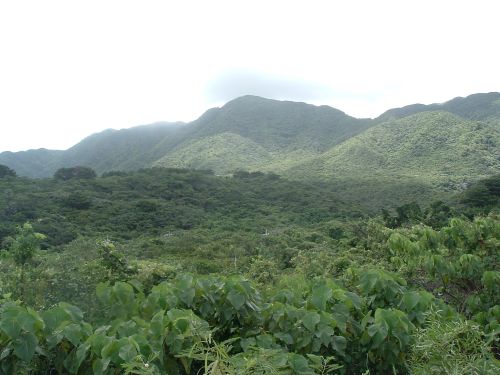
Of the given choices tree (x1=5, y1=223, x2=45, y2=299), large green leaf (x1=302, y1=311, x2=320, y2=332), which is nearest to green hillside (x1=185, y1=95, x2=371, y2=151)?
tree (x1=5, y1=223, x2=45, y2=299)

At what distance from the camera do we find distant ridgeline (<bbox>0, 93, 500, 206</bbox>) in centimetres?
5375

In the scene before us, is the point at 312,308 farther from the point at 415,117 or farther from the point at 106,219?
the point at 415,117

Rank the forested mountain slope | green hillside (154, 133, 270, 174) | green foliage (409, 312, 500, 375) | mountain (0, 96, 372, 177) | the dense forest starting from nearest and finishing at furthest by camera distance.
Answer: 1. green foliage (409, 312, 500, 375)
2. the dense forest
3. the forested mountain slope
4. green hillside (154, 133, 270, 174)
5. mountain (0, 96, 372, 177)

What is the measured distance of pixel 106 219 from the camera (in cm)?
3259

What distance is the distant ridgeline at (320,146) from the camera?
53.8m

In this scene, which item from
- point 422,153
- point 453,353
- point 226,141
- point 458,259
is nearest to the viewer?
point 453,353

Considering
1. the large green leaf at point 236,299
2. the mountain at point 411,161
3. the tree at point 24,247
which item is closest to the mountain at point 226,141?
the mountain at point 411,161

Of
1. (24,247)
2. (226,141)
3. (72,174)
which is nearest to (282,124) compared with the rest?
(226,141)

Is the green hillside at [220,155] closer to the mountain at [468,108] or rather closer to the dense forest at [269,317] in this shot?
the mountain at [468,108]

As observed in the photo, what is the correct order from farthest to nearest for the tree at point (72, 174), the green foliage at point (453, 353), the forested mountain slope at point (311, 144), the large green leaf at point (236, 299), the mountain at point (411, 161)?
the forested mountain slope at point (311, 144) → the tree at point (72, 174) → the mountain at point (411, 161) → the large green leaf at point (236, 299) → the green foliage at point (453, 353)

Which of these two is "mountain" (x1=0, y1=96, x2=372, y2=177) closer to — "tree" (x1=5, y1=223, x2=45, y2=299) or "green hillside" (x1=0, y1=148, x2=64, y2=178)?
"green hillside" (x1=0, y1=148, x2=64, y2=178)

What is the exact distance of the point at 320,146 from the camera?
8281 cm

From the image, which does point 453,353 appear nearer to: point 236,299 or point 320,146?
point 236,299

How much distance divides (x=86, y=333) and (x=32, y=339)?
252 millimetres
